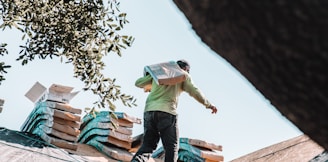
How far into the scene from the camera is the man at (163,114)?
6.78m

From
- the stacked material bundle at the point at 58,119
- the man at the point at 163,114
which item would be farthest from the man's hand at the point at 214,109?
the stacked material bundle at the point at 58,119

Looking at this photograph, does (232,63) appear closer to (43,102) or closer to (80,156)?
(80,156)

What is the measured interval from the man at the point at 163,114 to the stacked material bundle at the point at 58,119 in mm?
1439

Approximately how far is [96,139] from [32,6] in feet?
9.78

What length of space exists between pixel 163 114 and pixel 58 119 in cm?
208

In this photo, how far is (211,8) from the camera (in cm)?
145

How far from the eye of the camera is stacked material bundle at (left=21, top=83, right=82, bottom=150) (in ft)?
25.6

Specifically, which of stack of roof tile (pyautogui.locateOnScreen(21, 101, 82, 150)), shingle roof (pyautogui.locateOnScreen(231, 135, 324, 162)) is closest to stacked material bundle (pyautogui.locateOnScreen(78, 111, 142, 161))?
stack of roof tile (pyautogui.locateOnScreen(21, 101, 82, 150))

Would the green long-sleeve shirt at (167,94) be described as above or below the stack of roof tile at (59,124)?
above

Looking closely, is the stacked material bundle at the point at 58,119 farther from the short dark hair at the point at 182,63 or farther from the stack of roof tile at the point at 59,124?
the short dark hair at the point at 182,63

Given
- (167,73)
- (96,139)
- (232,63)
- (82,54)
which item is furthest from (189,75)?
(232,63)

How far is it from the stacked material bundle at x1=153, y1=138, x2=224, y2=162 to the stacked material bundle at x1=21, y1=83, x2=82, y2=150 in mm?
1705

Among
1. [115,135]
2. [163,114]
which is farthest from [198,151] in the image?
[163,114]

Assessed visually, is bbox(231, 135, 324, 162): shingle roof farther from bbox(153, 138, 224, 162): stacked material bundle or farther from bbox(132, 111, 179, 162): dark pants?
bbox(132, 111, 179, 162): dark pants
